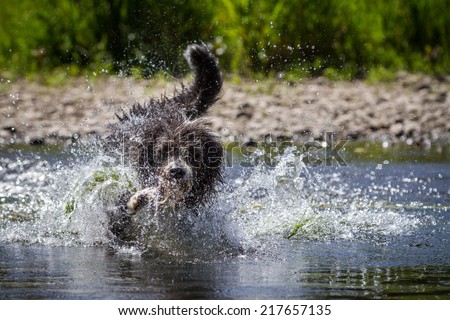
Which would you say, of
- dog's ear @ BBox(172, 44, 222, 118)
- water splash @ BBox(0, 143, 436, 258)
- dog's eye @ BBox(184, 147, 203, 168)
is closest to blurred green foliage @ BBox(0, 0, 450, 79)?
water splash @ BBox(0, 143, 436, 258)

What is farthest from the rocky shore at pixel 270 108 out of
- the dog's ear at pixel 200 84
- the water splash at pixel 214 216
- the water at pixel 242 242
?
the dog's ear at pixel 200 84

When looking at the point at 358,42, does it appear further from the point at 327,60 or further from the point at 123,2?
the point at 123,2

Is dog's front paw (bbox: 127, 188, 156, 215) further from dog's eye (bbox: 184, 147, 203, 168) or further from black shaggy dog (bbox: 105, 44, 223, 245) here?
dog's eye (bbox: 184, 147, 203, 168)

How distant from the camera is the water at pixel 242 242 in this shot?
608 centimetres

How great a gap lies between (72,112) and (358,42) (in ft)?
19.0

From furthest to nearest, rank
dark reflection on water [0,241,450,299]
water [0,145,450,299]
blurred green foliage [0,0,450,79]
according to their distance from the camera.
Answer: blurred green foliage [0,0,450,79] < water [0,145,450,299] < dark reflection on water [0,241,450,299]

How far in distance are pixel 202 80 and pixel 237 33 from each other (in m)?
8.62

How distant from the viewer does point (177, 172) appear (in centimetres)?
740

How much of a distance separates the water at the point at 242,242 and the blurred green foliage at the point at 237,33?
6.02 metres

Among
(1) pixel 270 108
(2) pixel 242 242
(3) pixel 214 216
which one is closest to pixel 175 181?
(3) pixel 214 216

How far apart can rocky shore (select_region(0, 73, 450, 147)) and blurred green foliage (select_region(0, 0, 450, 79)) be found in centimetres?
56

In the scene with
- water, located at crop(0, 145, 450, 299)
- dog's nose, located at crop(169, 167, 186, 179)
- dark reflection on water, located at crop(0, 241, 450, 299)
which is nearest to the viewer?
dark reflection on water, located at crop(0, 241, 450, 299)

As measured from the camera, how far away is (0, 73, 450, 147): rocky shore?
14133 mm

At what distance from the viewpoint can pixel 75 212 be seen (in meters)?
8.17
